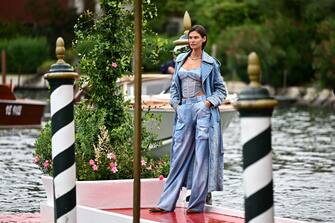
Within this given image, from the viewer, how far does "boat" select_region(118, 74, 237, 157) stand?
1939cm

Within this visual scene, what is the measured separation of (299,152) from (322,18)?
25.7 m

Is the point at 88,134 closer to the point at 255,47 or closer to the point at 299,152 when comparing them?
the point at 299,152

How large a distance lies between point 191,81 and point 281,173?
8.35 metres

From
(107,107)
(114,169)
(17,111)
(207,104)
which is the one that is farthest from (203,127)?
(17,111)

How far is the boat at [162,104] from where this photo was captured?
1939cm

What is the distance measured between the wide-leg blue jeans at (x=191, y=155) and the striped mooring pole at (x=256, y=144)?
363cm

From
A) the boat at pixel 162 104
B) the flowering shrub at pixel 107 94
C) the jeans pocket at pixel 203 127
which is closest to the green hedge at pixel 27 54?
the boat at pixel 162 104

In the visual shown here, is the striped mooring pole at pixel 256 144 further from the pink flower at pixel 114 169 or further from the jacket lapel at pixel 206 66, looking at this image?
the pink flower at pixel 114 169

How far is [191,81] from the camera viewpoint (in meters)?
11.1

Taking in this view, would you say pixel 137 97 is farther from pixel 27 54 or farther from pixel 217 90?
pixel 27 54

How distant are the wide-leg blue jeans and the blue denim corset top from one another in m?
0.06

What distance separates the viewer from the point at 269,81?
5112 centimetres

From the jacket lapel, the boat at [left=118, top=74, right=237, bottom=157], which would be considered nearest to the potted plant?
the jacket lapel

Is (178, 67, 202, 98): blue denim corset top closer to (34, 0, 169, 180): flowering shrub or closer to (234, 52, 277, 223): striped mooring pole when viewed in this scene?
(34, 0, 169, 180): flowering shrub
